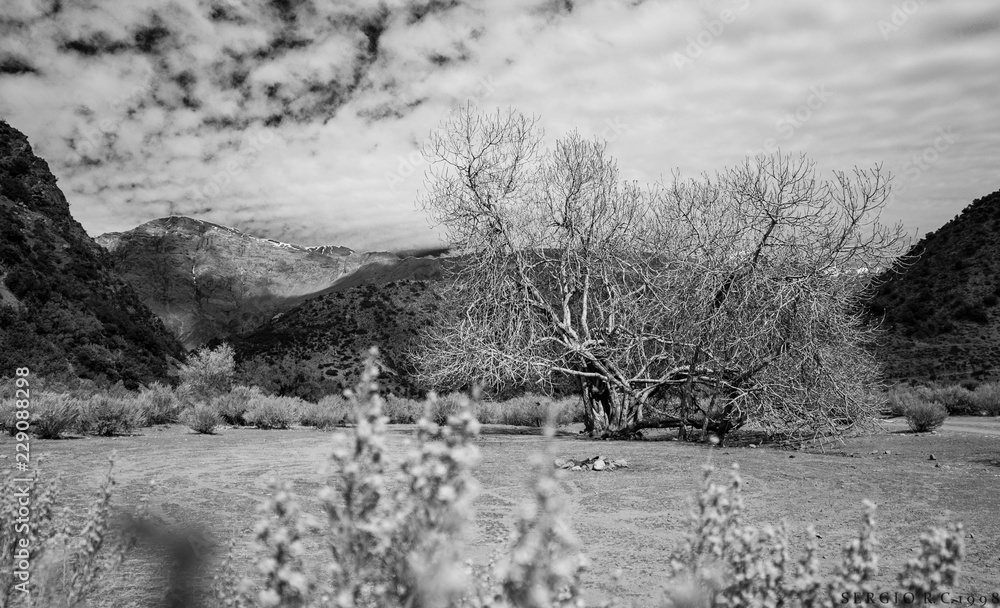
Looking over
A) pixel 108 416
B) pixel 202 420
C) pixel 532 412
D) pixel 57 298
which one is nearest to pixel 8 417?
pixel 108 416

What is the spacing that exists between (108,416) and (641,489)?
12653 millimetres

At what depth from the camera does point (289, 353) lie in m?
59.2

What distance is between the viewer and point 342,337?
60.8 m

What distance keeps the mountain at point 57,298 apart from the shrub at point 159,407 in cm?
848

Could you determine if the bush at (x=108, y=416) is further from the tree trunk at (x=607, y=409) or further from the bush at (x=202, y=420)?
the tree trunk at (x=607, y=409)

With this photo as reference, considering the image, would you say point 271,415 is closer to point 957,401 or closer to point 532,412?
point 532,412

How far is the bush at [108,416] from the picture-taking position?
13013mm

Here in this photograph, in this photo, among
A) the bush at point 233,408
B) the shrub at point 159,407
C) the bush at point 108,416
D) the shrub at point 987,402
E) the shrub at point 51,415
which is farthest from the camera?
the shrub at point 987,402

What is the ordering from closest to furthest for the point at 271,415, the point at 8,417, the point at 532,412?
the point at 8,417 → the point at 271,415 → the point at 532,412

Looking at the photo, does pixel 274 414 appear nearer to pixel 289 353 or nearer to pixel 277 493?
pixel 277 493

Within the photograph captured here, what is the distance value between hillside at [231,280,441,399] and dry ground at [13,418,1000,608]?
36603mm

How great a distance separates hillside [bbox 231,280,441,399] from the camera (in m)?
50.9

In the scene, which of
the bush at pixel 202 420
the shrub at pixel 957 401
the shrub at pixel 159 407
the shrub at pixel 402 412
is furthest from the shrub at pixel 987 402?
the shrub at pixel 159 407

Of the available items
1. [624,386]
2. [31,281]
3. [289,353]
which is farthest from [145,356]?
[624,386]
